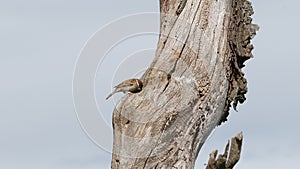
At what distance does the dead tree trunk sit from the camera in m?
11.2

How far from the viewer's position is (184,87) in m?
11.4

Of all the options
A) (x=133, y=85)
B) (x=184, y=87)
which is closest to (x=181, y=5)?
(x=184, y=87)

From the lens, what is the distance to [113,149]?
37.6 ft

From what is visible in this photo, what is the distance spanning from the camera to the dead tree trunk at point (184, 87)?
36.9ft

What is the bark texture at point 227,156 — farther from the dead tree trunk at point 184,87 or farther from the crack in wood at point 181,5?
the crack in wood at point 181,5

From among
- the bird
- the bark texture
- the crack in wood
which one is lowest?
the bark texture

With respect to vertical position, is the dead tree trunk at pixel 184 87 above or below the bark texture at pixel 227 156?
above

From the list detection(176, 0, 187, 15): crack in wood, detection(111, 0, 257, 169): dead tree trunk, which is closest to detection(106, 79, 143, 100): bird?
detection(111, 0, 257, 169): dead tree trunk

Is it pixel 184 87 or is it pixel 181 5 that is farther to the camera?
pixel 181 5

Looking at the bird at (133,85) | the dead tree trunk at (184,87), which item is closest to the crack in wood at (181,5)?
the dead tree trunk at (184,87)

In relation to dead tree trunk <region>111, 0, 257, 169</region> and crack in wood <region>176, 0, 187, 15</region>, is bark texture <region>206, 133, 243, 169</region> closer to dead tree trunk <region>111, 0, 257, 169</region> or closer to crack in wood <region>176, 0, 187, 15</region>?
dead tree trunk <region>111, 0, 257, 169</region>

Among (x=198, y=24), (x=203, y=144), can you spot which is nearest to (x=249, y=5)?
(x=198, y=24)

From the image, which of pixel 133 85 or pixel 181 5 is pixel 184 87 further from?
pixel 181 5

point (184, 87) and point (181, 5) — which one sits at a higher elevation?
point (181, 5)
